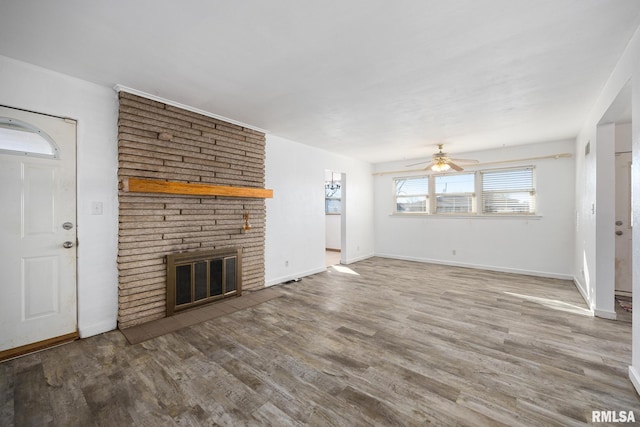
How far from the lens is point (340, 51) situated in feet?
7.25

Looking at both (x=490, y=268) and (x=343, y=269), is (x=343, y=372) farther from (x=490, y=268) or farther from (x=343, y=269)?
(x=490, y=268)

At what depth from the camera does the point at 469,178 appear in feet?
19.8

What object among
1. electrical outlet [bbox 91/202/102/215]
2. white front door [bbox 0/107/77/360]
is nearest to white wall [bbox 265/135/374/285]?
electrical outlet [bbox 91/202/102/215]

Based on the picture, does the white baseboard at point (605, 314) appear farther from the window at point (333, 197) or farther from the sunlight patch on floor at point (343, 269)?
the window at point (333, 197)

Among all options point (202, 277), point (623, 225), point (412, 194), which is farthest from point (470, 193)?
point (202, 277)

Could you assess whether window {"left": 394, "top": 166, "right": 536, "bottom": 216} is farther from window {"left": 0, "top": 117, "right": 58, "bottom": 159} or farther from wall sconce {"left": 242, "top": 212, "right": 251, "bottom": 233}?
window {"left": 0, "top": 117, "right": 58, "bottom": 159}

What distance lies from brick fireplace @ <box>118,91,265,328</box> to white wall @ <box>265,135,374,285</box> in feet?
1.57

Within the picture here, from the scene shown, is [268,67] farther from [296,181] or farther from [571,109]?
[571,109]

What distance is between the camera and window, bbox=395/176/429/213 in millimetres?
6660

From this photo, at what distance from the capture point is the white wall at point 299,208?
467cm

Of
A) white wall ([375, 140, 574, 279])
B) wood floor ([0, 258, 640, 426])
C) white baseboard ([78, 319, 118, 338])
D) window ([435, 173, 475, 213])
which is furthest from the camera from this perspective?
window ([435, 173, 475, 213])

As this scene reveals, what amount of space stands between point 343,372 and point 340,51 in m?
2.61

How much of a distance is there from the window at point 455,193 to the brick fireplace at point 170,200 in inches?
176

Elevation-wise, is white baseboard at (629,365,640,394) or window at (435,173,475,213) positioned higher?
window at (435,173,475,213)
